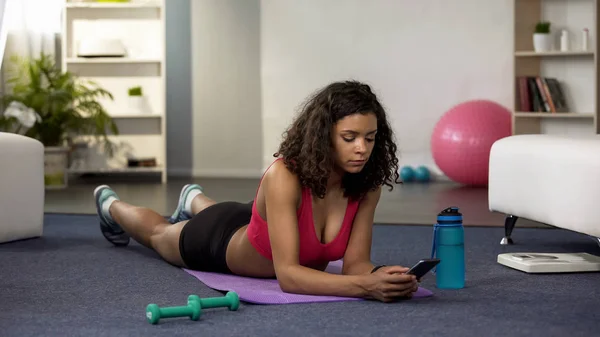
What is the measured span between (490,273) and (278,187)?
0.90 metres

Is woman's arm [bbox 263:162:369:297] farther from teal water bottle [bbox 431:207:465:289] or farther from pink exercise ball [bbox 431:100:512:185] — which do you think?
pink exercise ball [bbox 431:100:512:185]

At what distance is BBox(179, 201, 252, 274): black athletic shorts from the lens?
2.80m

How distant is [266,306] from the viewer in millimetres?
2375

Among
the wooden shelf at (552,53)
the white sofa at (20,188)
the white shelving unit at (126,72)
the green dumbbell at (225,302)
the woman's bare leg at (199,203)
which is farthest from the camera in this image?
the white shelving unit at (126,72)

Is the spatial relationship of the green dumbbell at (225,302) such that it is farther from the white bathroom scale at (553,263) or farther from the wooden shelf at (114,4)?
the wooden shelf at (114,4)

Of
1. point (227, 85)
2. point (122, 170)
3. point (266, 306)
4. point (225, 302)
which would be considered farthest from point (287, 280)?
point (227, 85)

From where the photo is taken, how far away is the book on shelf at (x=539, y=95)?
20.2 ft

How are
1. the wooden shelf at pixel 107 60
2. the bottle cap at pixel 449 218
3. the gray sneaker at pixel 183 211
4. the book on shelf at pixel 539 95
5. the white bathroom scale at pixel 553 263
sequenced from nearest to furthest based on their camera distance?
the bottle cap at pixel 449 218 → the white bathroom scale at pixel 553 263 → the gray sneaker at pixel 183 211 → the book on shelf at pixel 539 95 → the wooden shelf at pixel 107 60

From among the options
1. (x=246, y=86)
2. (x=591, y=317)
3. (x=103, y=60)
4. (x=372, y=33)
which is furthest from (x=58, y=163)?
(x=591, y=317)

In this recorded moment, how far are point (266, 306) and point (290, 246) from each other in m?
0.17

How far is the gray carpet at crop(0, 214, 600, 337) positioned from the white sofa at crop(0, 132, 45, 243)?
20cm

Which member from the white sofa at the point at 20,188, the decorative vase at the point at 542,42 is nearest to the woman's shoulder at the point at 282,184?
the white sofa at the point at 20,188

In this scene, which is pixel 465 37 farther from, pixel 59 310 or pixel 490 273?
pixel 59 310

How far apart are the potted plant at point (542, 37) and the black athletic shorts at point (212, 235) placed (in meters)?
3.78
